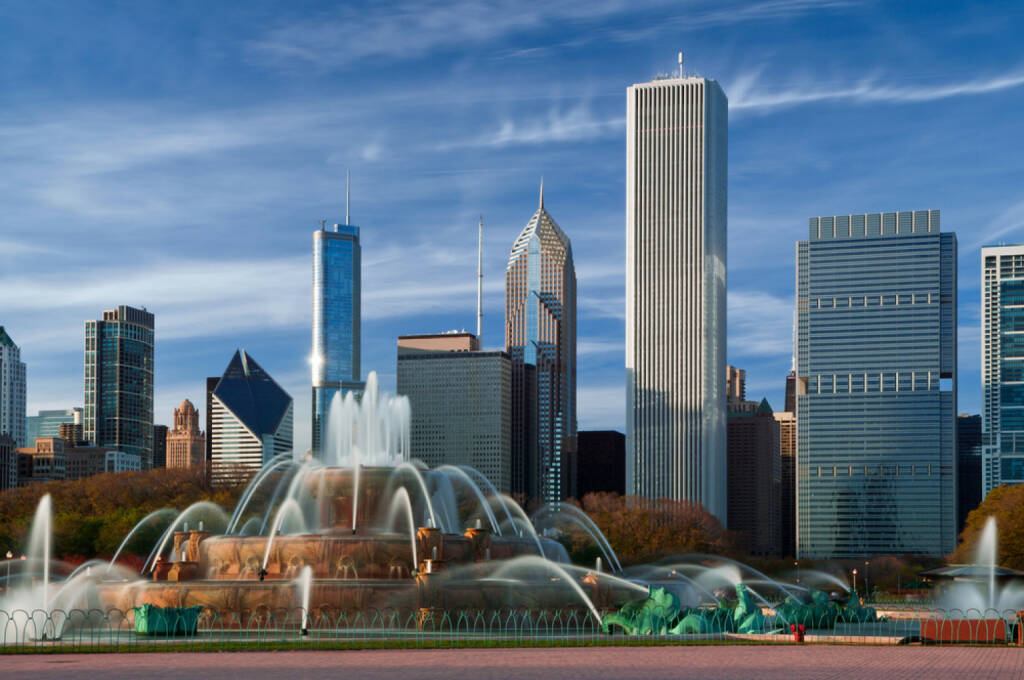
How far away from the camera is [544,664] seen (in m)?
28.1

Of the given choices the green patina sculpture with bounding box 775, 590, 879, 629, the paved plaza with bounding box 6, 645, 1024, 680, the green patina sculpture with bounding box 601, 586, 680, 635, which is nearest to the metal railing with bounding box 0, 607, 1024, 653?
the green patina sculpture with bounding box 601, 586, 680, 635

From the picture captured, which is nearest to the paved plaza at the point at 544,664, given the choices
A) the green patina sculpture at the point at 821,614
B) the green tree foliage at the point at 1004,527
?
the green patina sculpture at the point at 821,614

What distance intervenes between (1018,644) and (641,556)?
7178 cm

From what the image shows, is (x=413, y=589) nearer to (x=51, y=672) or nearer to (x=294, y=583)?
(x=294, y=583)

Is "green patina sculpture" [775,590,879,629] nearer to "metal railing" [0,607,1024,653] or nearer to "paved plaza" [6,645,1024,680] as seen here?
"metal railing" [0,607,1024,653]

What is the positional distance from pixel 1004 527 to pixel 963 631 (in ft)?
209

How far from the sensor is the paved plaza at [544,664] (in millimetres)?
25969

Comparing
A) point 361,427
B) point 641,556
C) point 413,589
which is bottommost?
point 641,556

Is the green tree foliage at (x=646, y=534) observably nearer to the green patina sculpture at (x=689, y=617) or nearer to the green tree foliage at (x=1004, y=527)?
the green tree foliage at (x=1004, y=527)

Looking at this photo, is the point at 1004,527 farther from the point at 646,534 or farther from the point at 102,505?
the point at 102,505

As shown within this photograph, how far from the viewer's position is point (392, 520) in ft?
169

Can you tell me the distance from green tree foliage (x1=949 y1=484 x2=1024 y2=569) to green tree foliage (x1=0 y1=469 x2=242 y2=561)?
54.9m

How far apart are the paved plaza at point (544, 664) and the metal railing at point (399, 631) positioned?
1.76 metres

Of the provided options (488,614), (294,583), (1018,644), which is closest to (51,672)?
(294,583)
